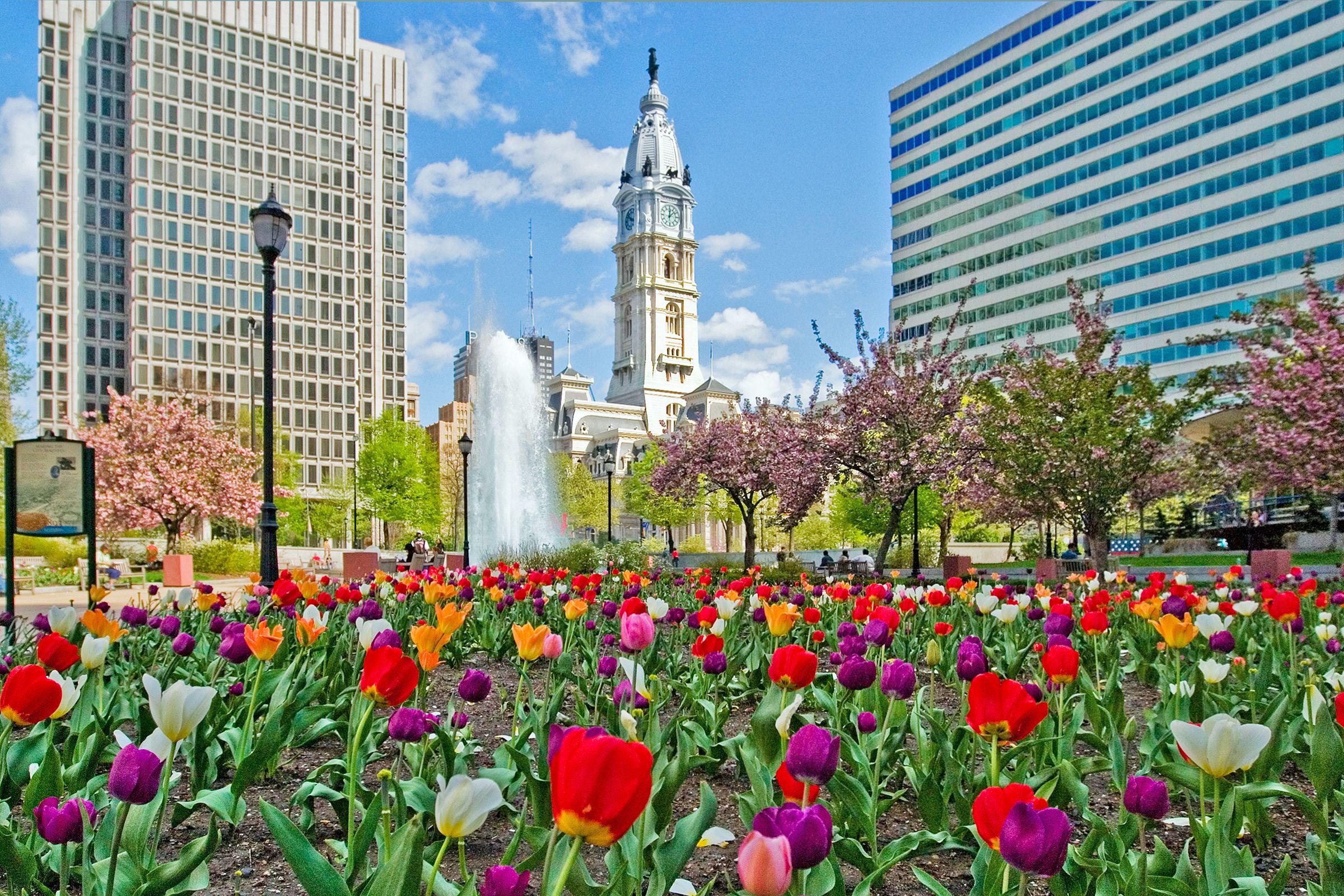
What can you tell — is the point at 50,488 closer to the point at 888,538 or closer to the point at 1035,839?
the point at 1035,839

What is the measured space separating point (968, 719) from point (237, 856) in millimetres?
2359

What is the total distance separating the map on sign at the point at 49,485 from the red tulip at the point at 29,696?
9.43 m

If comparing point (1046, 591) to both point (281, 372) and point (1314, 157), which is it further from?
point (281, 372)

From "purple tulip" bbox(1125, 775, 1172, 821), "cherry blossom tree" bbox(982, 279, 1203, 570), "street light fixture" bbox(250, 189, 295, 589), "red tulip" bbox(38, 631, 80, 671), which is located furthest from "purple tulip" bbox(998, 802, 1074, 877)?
"cherry blossom tree" bbox(982, 279, 1203, 570)

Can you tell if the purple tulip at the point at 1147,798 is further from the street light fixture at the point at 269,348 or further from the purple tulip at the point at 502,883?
the street light fixture at the point at 269,348

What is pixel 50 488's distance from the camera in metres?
10.7

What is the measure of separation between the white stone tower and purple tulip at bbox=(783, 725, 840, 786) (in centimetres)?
14431

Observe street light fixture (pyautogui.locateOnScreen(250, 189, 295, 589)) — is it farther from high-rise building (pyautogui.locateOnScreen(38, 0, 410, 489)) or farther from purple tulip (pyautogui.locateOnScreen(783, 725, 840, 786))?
high-rise building (pyautogui.locateOnScreen(38, 0, 410, 489))

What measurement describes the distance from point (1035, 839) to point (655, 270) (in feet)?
502

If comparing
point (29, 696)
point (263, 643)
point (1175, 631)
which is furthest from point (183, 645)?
point (1175, 631)

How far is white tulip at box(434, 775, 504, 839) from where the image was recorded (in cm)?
162

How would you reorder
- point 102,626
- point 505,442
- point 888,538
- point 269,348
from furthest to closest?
point 505,442 < point 888,538 < point 269,348 < point 102,626

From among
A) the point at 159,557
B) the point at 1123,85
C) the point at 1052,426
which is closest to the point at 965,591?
the point at 1052,426

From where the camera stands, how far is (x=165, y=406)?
41.2 metres
